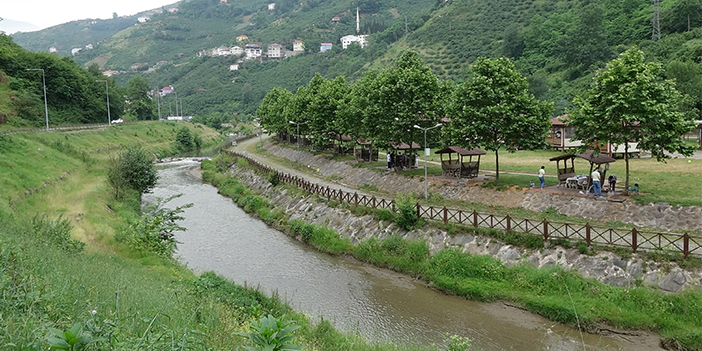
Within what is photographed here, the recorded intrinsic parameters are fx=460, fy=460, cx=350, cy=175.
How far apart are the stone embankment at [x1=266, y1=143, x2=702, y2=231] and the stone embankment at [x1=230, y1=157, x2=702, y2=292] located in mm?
1057

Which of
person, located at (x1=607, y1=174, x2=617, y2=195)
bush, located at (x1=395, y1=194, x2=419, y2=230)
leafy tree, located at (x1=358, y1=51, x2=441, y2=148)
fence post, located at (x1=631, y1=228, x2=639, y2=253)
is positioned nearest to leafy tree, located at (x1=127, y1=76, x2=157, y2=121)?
leafy tree, located at (x1=358, y1=51, x2=441, y2=148)

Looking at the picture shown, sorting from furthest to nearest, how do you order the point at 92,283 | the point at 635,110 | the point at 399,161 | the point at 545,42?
the point at 545,42 → the point at 399,161 → the point at 635,110 → the point at 92,283

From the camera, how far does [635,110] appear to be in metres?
25.4

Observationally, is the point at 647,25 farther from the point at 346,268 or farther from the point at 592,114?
the point at 346,268

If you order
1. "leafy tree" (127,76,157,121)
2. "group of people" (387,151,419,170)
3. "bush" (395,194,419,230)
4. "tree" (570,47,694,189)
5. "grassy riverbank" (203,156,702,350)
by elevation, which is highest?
"leafy tree" (127,76,157,121)

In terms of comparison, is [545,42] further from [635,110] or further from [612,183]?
[635,110]

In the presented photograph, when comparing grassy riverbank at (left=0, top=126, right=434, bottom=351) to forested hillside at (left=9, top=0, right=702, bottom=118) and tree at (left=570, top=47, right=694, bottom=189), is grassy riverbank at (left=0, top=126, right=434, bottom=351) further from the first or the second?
forested hillside at (left=9, top=0, right=702, bottom=118)

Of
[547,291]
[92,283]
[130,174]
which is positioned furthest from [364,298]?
[130,174]

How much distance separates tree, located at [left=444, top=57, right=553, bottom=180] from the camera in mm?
32344

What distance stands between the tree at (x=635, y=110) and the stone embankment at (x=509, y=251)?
731cm

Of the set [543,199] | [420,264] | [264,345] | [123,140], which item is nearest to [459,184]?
[543,199]

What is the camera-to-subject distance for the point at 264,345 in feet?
21.9

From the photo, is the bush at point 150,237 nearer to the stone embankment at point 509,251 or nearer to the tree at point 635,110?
the stone embankment at point 509,251

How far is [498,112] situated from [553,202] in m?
7.51
